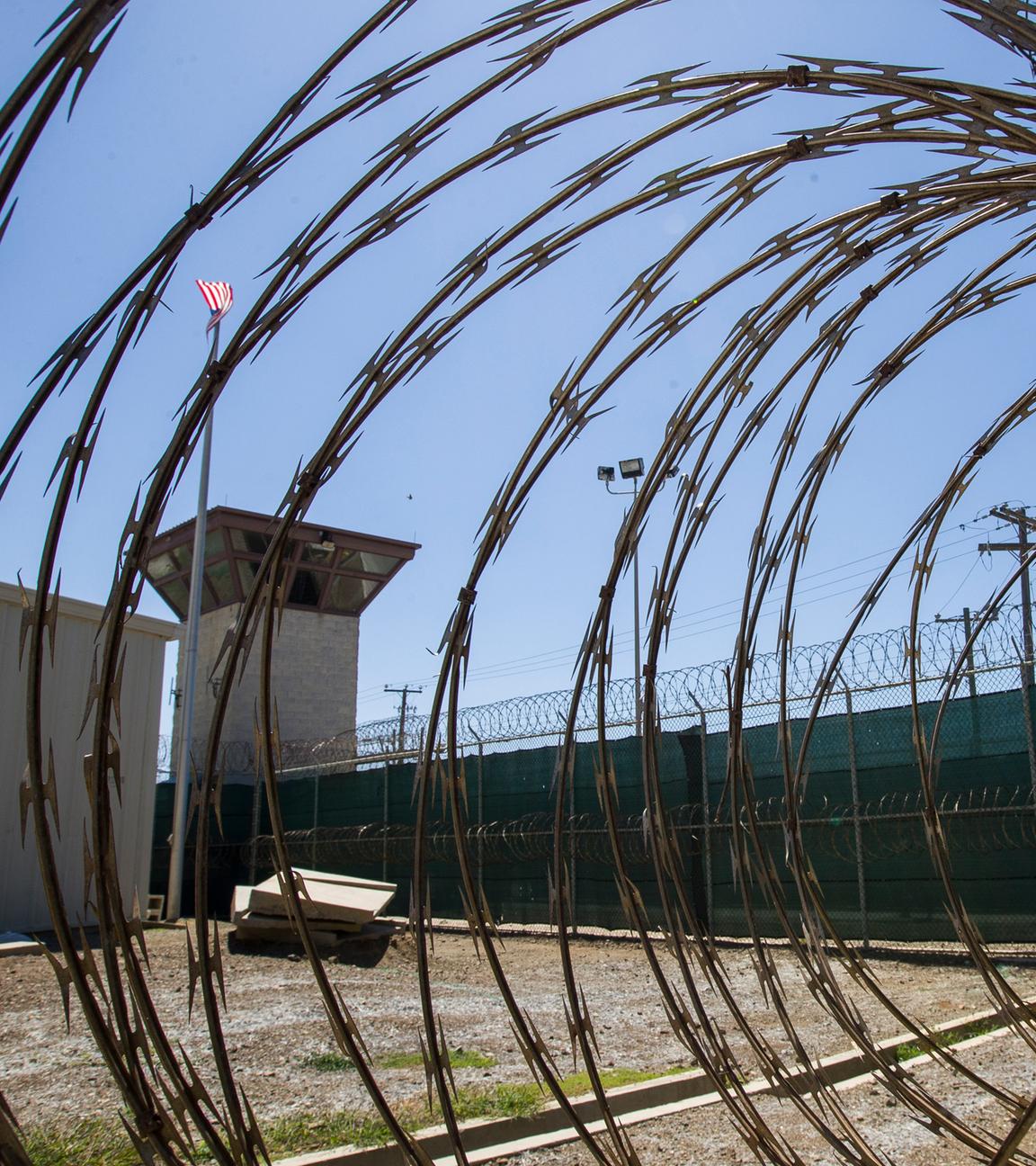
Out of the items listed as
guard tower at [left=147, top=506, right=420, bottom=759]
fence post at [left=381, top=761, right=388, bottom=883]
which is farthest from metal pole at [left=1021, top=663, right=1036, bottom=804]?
guard tower at [left=147, top=506, right=420, bottom=759]

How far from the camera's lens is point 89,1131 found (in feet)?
16.1

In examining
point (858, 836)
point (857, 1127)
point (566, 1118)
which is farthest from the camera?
point (858, 836)

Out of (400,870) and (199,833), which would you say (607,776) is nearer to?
(199,833)

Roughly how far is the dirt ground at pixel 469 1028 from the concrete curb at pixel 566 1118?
0.47 feet

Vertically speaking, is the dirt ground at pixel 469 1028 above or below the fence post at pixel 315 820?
below

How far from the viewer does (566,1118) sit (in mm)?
5086

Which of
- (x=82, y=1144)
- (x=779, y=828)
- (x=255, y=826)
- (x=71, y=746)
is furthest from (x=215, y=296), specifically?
(x=82, y=1144)

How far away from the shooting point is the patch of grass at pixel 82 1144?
446 centimetres

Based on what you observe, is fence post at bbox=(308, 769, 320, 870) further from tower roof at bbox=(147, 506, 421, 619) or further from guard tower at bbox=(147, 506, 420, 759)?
tower roof at bbox=(147, 506, 421, 619)

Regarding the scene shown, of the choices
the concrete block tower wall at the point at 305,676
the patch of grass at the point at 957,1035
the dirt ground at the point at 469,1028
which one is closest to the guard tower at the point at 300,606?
the concrete block tower wall at the point at 305,676

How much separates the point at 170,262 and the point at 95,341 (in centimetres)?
24

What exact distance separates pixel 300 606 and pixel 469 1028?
17642 millimetres

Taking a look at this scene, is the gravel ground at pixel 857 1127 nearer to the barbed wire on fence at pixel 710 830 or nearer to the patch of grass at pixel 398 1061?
the patch of grass at pixel 398 1061

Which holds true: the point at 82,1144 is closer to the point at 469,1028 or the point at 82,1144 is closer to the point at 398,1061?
the point at 398,1061
